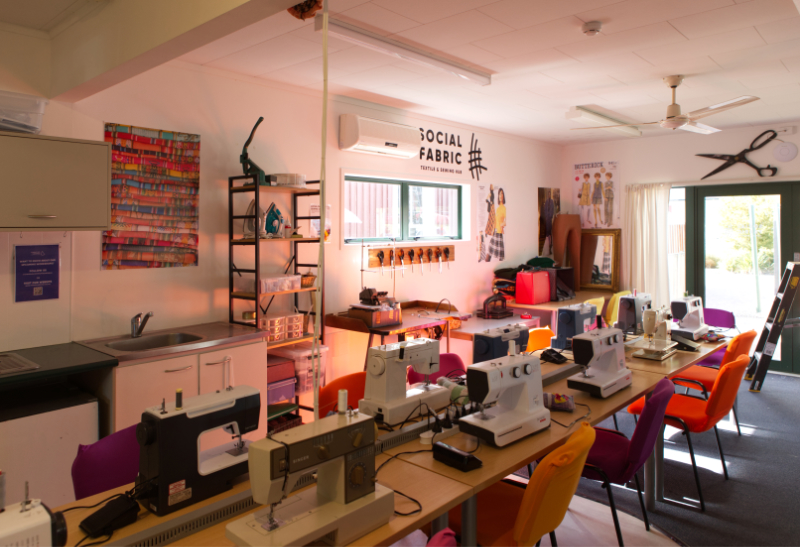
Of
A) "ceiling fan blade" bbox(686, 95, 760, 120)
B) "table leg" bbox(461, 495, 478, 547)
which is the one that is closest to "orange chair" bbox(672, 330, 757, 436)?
"ceiling fan blade" bbox(686, 95, 760, 120)

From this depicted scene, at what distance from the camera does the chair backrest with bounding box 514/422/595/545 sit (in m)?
1.95

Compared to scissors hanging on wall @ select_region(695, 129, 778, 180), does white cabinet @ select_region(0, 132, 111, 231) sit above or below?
below

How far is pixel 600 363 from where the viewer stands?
3211 millimetres

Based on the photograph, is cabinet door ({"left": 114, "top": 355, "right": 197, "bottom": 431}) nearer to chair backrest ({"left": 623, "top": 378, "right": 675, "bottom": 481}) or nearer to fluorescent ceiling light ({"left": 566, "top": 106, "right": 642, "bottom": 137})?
chair backrest ({"left": 623, "top": 378, "right": 675, "bottom": 481})

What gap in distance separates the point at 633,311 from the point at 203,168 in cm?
357

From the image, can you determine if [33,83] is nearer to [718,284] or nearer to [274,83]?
[274,83]

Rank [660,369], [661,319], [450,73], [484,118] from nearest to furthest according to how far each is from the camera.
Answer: [660,369]
[450,73]
[661,319]
[484,118]

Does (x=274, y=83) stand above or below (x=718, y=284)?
above

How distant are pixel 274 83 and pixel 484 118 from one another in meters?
2.35

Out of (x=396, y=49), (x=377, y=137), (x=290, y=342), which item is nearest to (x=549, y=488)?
(x=290, y=342)

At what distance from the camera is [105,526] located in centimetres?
158

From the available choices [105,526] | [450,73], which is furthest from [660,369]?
[105,526]

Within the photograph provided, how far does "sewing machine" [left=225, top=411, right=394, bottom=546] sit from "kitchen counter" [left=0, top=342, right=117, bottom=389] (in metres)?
1.72

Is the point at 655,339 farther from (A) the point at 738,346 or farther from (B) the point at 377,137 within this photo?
(B) the point at 377,137
